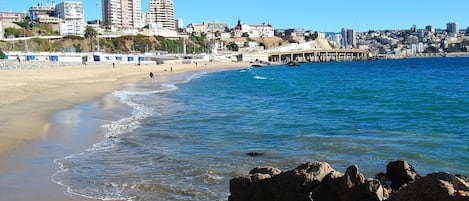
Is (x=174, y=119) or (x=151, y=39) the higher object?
(x=151, y=39)

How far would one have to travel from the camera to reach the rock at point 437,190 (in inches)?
193

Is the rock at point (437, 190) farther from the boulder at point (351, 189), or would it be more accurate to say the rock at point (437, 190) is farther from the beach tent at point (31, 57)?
the beach tent at point (31, 57)

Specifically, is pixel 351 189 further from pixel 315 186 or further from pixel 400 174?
pixel 400 174

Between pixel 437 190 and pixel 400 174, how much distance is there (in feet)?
11.5

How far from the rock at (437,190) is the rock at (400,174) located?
2950 mm

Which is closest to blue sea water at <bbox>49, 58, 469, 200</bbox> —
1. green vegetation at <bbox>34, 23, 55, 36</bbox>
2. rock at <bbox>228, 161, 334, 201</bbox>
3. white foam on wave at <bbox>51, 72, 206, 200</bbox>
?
white foam on wave at <bbox>51, 72, 206, 200</bbox>

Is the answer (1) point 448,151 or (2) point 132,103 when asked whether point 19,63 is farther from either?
(1) point 448,151

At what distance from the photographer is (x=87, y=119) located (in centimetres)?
2125

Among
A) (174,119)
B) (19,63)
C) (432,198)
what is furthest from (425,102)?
(19,63)

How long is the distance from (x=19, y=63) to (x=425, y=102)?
182ft

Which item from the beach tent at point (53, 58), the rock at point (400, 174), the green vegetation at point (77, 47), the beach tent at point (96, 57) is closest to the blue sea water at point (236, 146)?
the rock at point (400, 174)

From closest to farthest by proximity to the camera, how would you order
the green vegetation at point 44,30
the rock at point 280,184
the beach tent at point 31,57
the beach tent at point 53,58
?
the rock at point 280,184
the beach tent at point 31,57
the beach tent at point 53,58
the green vegetation at point 44,30

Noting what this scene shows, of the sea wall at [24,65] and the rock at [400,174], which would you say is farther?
the sea wall at [24,65]

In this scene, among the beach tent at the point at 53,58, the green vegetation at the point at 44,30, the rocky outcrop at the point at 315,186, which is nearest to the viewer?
the rocky outcrop at the point at 315,186
